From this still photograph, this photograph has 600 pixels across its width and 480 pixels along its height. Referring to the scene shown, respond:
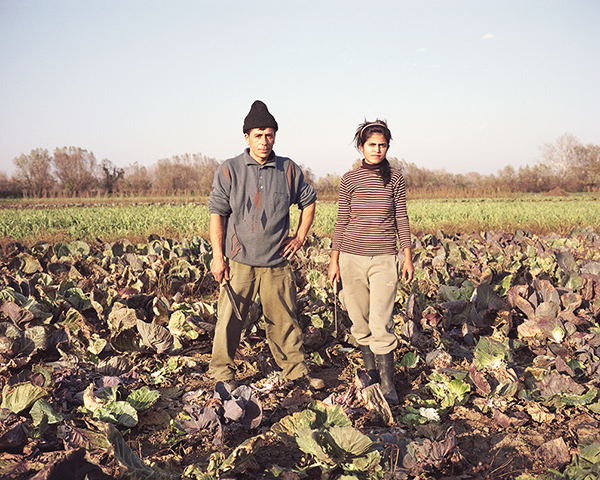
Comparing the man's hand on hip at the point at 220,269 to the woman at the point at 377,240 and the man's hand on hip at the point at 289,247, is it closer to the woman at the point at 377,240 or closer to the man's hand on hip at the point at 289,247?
the man's hand on hip at the point at 289,247

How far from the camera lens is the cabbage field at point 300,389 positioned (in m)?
2.16

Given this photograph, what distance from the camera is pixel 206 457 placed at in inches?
94.6

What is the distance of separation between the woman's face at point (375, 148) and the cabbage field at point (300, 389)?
59.2 inches

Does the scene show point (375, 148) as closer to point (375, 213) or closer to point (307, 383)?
point (375, 213)

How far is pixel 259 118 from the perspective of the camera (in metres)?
3.02

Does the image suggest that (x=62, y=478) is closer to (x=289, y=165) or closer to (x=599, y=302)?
(x=289, y=165)

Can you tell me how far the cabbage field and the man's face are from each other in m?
1.53

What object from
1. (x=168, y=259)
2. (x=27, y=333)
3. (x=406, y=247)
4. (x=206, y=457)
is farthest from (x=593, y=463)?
(x=168, y=259)

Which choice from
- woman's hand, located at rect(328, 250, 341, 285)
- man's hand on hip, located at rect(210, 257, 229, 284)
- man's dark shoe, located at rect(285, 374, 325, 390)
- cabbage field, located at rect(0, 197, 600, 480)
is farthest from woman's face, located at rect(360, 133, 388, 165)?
man's dark shoe, located at rect(285, 374, 325, 390)

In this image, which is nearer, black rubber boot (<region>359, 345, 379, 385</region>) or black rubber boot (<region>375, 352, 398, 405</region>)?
black rubber boot (<region>375, 352, 398, 405</region>)

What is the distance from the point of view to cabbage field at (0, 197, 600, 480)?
2162 millimetres

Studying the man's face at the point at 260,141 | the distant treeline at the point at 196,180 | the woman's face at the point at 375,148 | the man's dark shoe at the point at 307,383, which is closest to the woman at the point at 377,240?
the woman's face at the point at 375,148

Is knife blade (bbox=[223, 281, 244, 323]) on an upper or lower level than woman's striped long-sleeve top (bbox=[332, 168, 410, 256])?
lower

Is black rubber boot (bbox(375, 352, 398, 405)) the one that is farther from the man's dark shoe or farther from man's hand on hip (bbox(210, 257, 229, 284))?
man's hand on hip (bbox(210, 257, 229, 284))
